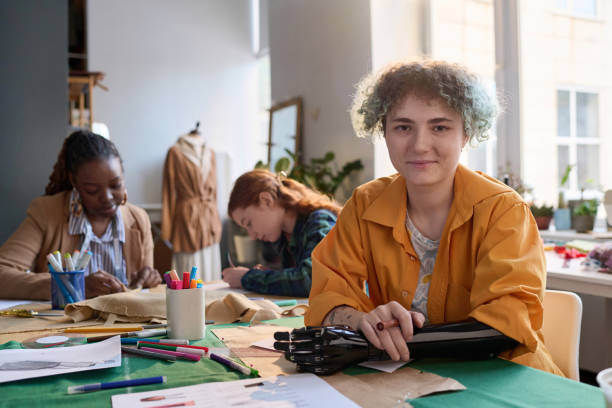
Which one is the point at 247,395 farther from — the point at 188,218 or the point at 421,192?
the point at 188,218

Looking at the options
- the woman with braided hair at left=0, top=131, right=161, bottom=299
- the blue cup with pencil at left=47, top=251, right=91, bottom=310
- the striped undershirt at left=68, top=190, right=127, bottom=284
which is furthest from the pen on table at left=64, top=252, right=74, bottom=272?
the striped undershirt at left=68, top=190, right=127, bottom=284

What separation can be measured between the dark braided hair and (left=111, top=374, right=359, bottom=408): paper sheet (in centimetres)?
155

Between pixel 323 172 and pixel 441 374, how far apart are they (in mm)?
3800

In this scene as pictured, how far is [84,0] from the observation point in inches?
237

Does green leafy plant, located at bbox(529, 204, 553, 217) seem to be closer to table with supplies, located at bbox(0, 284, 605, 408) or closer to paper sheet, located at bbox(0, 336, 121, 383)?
table with supplies, located at bbox(0, 284, 605, 408)

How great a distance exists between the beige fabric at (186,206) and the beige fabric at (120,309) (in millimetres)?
3950

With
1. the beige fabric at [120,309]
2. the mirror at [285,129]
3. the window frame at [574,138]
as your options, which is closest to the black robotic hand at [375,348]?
the beige fabric at [120,309]

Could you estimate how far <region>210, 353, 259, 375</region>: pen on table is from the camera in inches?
38.9

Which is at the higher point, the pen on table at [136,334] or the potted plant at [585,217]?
the potted plant at [585,217]

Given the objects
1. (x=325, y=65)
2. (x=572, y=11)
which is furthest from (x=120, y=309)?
(x=325, y=65)

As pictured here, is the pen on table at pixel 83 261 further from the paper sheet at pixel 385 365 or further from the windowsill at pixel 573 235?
the windowsill at pixel 573 235

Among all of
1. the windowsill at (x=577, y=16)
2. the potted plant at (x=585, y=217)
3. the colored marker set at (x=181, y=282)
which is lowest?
the colored marker set at (x=181, y=282)

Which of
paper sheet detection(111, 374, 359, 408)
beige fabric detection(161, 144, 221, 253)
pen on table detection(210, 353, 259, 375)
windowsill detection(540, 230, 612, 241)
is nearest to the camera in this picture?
paper sheet detection(111, 374, 359, 408)

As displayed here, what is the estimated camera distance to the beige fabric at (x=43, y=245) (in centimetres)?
193
